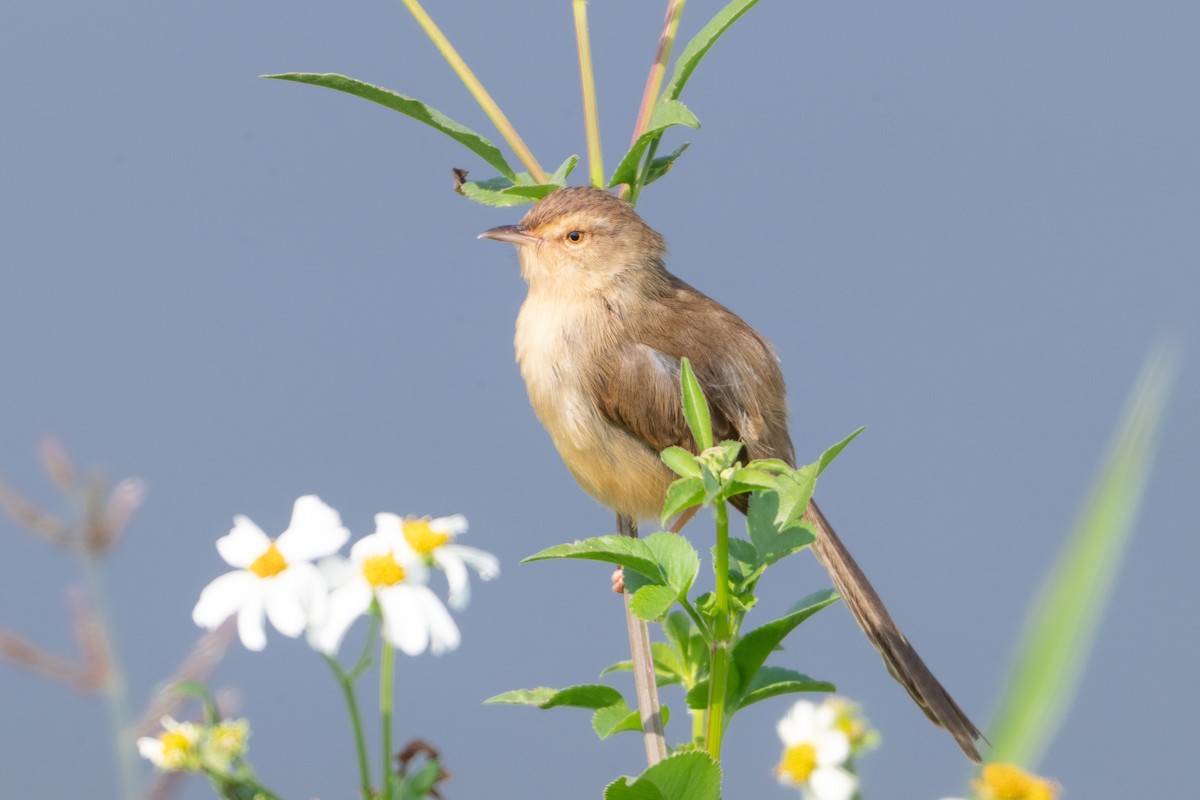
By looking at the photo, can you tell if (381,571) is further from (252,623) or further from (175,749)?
(175,749)

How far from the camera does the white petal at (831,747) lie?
105 cm

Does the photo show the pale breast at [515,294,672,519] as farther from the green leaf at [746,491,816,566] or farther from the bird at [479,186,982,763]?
the green leaf at [746,491,816,566]

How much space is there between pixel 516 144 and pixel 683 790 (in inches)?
32.5

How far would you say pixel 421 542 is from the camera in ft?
3.79

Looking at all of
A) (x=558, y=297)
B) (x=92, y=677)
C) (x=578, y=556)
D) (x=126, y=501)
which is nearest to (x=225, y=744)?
(x=92, y=677)

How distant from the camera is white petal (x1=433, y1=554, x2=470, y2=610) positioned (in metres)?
1.11

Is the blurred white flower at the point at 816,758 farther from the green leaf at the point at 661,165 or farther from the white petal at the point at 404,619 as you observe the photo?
the green leaf at the point at 661,165

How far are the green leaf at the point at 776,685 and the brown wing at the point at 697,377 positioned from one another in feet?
3.10

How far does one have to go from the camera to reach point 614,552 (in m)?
1.20

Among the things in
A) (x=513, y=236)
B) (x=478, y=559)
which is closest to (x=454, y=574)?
(x=478, y=559)

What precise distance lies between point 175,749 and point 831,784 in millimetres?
540

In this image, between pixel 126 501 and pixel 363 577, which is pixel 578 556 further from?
pixel 126 501

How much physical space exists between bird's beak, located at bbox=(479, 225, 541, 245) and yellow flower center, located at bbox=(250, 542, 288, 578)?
1.60 metres

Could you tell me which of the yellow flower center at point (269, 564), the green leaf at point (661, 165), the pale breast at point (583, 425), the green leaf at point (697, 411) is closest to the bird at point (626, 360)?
the pale breast at point (583, 425)
